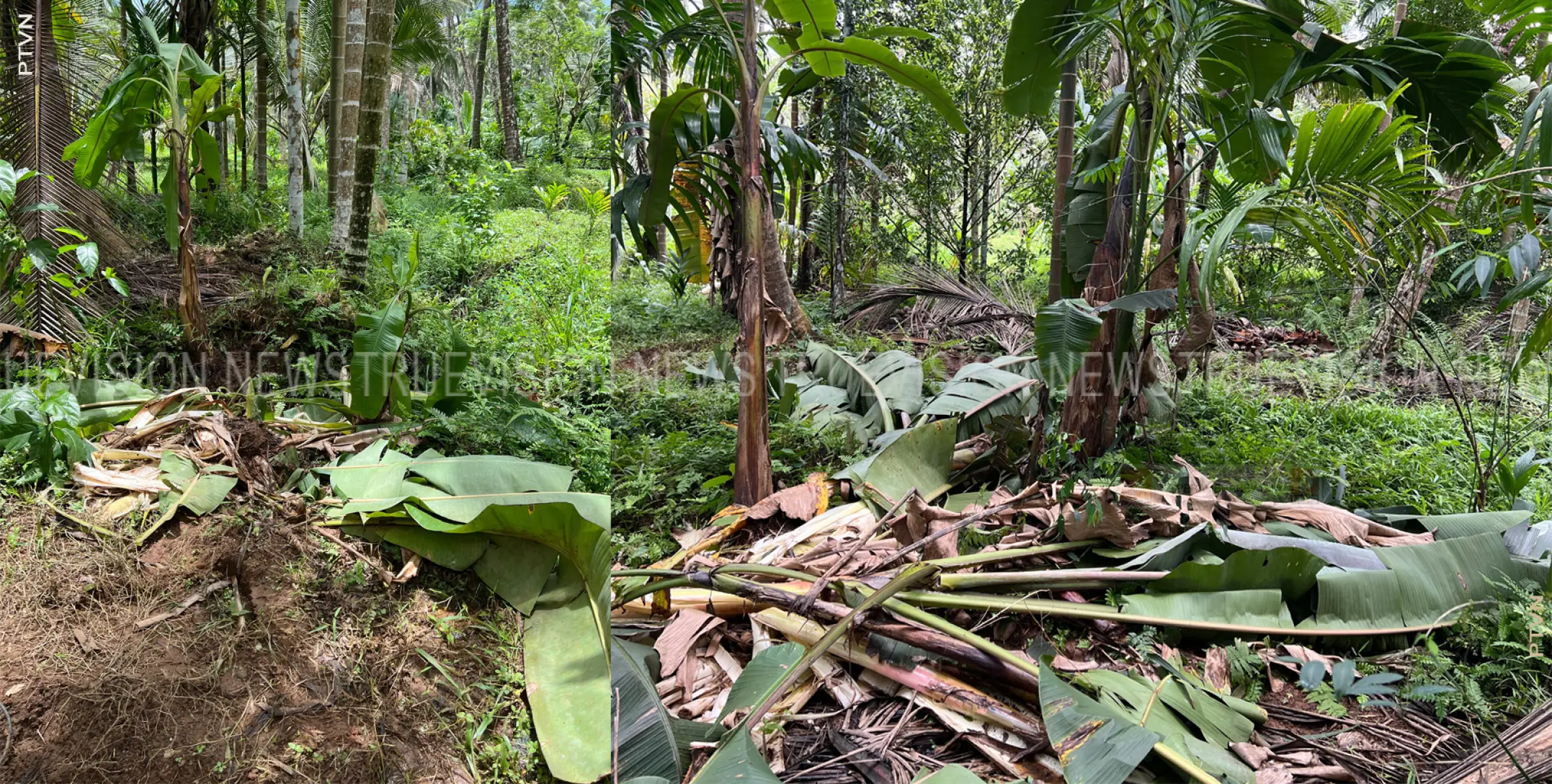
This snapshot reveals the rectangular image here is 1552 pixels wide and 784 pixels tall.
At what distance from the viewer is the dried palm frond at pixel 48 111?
4156 mm

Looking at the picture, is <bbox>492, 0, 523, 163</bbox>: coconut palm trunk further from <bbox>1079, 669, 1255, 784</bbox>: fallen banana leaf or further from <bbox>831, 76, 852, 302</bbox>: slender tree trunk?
<bbox>1079, 669, 1255, 784</bbox>: fallen banana leaf

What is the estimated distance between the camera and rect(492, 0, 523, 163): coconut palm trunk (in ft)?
45.2

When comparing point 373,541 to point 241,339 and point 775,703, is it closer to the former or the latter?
point 775,703

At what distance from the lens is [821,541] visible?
2.91 metres

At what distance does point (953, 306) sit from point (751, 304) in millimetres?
3296

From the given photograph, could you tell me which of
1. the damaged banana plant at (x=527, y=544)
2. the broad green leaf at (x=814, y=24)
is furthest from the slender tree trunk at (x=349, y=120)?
the damaged banana plant at (x=527, y=544)

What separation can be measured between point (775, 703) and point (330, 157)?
6.06m

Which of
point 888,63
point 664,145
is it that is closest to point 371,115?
point 664,145

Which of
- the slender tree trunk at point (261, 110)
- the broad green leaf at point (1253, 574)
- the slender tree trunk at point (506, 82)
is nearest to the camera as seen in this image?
the broad green leaf at point (1253, 574)

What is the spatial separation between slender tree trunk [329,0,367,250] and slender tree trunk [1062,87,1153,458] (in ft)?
14.6

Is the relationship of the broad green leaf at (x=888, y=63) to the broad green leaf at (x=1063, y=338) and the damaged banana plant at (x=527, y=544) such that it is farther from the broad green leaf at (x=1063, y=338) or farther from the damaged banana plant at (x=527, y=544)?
the damaged banana plant at (x=527, y=544)

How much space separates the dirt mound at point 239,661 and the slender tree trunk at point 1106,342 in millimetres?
2454

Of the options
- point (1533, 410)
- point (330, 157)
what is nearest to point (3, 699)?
point (330, 157)

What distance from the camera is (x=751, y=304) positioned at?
3.41 m
